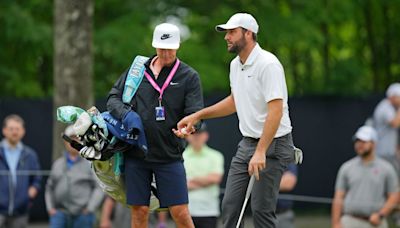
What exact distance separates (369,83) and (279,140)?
20.2 m

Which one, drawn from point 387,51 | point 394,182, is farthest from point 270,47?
point 394,182

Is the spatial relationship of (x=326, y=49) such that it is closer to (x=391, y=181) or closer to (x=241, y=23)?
(x=391, y=181)

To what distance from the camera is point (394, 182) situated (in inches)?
505

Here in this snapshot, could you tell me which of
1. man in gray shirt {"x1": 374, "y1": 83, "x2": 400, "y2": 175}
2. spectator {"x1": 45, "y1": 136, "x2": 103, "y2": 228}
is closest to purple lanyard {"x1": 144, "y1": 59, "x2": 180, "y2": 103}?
spectator {"x1": 45, "y1": 136, "x2": 103, "y2": 228}

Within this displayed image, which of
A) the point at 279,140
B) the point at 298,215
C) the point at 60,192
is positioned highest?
the point at 279,140

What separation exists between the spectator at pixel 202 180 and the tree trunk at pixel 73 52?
11.0ft

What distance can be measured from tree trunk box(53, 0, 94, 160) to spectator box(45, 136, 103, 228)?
2.33m

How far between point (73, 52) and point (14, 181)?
106 inches

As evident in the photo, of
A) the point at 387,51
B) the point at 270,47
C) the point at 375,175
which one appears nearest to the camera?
the point at 375,175

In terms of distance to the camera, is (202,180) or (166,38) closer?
(166,38)

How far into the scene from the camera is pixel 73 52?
15453 millimetres

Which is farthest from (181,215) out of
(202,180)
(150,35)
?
(150,35)

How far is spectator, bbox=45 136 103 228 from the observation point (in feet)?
43.2

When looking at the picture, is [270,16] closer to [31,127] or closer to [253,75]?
[31,127]
